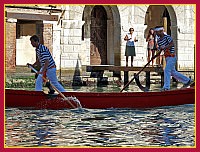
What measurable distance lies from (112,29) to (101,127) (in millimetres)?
12643

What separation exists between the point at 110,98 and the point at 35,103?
1.48m

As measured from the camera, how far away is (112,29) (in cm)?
2122

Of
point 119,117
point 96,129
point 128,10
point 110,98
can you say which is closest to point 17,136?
point 96,129

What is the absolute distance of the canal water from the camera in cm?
752

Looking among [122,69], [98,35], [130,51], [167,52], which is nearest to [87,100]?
[167,52]

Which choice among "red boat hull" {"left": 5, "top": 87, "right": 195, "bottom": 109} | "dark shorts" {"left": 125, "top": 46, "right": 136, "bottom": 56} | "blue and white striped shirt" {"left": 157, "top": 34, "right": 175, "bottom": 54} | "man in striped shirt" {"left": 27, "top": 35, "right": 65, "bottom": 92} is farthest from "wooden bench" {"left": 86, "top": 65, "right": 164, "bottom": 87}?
"man in striped shirt" {"left": 27, "top": 35, "right": 65, "bottom": 92}

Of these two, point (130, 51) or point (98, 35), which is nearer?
point (130, 51)

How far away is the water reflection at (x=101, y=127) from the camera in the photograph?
7.55m

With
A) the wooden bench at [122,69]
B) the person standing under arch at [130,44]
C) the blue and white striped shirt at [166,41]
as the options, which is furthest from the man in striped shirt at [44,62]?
the person standing under arch at [130,44]

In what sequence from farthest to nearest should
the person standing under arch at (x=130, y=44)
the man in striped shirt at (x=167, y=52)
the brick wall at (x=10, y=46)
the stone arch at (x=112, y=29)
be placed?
the stone arch at (x=112, y=29) → the person standing under arch at (x=130, y=44) → the brick wall at (x=10, y=46) → the man in striped shirt at (x=167, y=52)

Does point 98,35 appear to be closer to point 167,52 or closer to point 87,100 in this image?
point 167,52

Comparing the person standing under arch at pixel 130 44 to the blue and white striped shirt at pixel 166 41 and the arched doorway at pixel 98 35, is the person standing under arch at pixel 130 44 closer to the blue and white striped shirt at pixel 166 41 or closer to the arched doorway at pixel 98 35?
the arched doorway at pixel 98 35

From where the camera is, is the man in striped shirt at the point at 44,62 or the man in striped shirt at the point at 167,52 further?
the man in striped shirt at the point at 167,52

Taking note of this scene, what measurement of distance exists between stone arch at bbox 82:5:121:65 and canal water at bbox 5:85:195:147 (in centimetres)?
921
